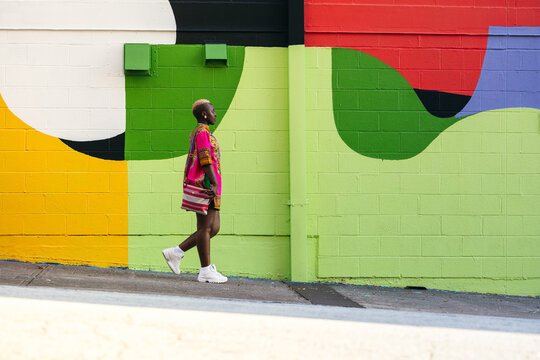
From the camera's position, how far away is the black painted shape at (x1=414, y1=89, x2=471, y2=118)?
6035 mm

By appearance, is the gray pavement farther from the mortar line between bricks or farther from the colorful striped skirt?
the colorful striped skirt

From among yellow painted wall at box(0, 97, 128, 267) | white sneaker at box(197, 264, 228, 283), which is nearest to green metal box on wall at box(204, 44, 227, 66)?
yellow painted wall at box(0, 97, 128, 267)

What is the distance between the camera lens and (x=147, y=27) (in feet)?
19.2

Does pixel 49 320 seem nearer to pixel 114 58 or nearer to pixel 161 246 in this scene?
pixel 161 246

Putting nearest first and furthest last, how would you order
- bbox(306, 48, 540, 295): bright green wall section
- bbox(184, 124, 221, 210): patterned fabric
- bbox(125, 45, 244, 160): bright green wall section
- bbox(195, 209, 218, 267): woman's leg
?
bbox(184, 124, 221, 210): patterned fabric
bbox(195, 209, 218, 267): woman's leg
bbox(125, 45, 244, 160): bright green wall section
bbox(306, 48, 540, 295): bright green wall section

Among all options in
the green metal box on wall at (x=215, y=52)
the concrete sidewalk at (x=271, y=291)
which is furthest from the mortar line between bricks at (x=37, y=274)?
the green metal box on wall at (x=215, y=52)

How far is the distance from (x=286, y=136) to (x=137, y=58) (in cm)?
174

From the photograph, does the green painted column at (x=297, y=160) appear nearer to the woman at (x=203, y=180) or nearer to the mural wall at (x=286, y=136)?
the mural wall at (x=286, y=136)

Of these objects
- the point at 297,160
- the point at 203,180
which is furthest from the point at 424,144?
the point at 203,180

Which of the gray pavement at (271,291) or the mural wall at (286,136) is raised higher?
the mural wall at (286,136)

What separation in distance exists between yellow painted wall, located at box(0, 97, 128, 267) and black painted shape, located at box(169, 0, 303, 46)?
1600mm

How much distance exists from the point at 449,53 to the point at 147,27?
3.24 m

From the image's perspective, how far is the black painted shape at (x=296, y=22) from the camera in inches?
229

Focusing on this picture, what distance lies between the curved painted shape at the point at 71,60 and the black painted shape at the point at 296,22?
134 centimetres
